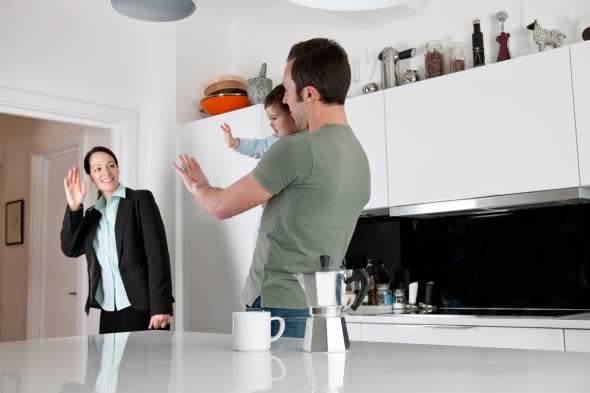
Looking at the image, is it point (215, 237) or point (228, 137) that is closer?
point (228, 137)

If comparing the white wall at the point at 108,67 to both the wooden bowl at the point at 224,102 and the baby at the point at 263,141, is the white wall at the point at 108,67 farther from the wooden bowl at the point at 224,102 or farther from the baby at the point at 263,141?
the baby at the point at 263,141

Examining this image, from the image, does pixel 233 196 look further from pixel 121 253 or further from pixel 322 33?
pixel 322 33

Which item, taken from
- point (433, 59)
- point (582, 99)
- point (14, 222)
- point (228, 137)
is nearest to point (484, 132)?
point (582, 99)

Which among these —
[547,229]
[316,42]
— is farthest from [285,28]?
[316,42]

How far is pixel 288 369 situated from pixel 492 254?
8.41 feet

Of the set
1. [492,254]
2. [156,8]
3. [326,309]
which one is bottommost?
[326,309]

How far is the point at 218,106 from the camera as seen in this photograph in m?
4.12

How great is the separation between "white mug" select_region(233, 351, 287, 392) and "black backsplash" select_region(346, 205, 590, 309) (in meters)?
2.28

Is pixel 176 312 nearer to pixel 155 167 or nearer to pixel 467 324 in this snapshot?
pixel 155 167

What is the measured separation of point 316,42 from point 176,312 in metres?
2.74

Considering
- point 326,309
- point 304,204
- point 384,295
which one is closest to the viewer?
point 326,309

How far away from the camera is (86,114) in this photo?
400 cm

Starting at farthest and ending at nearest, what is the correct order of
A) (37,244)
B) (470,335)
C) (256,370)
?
(37,244) < (470,335) < (256,370)

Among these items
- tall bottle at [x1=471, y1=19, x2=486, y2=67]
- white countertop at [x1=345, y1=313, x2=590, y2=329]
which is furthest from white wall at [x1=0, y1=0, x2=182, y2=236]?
tall bottle at [x1=471, y1=19, x2=486, y2=67]
